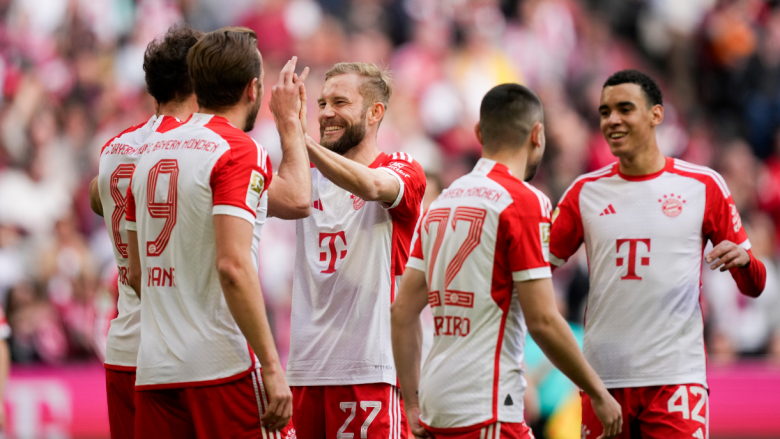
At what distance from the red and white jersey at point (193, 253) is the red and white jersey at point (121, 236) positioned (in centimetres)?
72

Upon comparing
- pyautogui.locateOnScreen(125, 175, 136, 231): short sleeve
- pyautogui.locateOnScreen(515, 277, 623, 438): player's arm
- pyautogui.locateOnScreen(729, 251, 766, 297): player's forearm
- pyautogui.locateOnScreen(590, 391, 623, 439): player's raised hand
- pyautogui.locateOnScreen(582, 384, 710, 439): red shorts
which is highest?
pyautogui.locateOnScreen(125, 175, 136, 231): short sleeve

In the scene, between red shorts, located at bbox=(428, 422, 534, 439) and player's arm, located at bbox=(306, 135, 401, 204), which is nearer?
red shorts, located at bbox=(428, 422, 534, 439)

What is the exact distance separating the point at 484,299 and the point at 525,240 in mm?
324

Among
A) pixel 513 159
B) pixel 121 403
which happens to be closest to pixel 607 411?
pixel 513 159

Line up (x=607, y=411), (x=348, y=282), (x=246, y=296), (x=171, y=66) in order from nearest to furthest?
(x=246, y=296) < (x=607, y=411) < (x=171, y=66) < (x=348, y=282)

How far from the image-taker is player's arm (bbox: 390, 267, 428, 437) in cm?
428

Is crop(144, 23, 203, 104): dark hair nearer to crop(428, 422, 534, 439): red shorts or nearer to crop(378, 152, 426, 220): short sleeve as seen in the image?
crop(378, 152, 426, 220): short sleeve

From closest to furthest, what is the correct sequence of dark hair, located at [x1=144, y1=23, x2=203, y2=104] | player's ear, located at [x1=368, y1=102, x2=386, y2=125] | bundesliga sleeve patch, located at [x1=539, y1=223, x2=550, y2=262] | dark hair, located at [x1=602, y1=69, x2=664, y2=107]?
bundesliga sleeve patch, located at [x1=539, y1=223, x2=550, y2=262] < dark hair, located at [x1=144, y1=23, x2=203, y2=104] < dark hair, located at [x1=602, y1=69, x2=664, y2=107] < player's ear, located at [x1=368, y1=102, x2=386, y2=125]

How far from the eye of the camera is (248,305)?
12.6 ft

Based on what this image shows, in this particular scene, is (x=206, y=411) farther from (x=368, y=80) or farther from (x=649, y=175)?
(x=649, y=175)

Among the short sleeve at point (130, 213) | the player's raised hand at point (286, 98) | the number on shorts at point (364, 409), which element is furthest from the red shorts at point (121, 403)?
the player's raised hand at point (286, 98)

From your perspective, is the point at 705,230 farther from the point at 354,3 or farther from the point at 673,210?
the point at 354,3

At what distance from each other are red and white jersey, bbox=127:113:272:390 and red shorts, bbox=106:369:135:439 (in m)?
0.75

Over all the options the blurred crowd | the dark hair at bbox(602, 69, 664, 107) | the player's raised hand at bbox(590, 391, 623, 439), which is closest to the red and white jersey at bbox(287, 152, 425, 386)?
the dark hair at bbox(602, 69, 664, 107)
